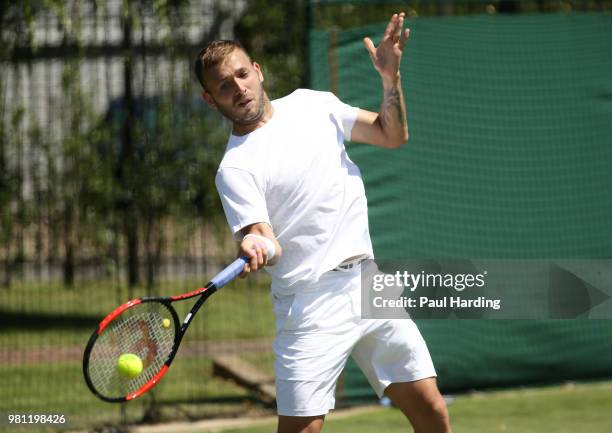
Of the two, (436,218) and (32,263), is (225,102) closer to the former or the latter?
(436,218)

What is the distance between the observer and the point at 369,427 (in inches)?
269

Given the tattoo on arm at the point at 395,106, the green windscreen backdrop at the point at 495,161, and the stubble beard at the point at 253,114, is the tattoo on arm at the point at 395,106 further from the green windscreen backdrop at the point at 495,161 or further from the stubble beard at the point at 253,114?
the green windscreen backdrop at the point at 495,161

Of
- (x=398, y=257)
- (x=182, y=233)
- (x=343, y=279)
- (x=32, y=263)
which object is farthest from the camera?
(x=32, y=263)

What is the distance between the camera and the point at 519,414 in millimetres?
7059

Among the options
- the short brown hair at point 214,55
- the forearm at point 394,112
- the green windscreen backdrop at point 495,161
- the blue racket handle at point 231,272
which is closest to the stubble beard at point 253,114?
the short brown hair at point 214,55

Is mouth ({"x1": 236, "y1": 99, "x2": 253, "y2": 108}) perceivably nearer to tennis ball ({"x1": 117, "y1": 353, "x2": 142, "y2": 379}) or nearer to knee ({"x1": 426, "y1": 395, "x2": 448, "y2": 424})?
tennis ball ({"x1": 117, "y1": 353, "x2": 142, "y2": 379})

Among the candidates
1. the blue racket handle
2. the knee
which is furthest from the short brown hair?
the knee

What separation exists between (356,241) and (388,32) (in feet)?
2.78

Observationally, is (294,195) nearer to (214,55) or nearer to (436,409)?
(214,55)

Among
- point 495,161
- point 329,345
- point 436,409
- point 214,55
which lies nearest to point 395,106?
point 214,55

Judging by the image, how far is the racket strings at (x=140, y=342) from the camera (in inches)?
175

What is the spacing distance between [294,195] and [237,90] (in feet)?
1.54

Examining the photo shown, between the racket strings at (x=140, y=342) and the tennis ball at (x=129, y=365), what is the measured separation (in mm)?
24

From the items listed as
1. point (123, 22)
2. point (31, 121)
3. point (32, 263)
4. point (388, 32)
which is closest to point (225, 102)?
point (388, 32)
